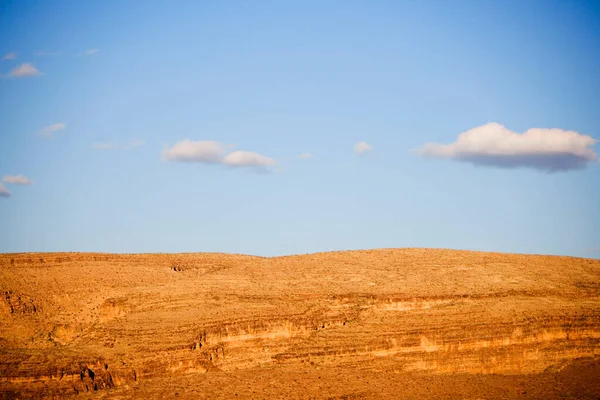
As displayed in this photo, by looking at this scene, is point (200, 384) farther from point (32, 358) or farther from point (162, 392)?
point (32, 358)

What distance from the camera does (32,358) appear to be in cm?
5344

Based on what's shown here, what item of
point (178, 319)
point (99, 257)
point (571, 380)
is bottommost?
point (571, 380)

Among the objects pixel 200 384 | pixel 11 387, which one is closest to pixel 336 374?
pixel 200 384

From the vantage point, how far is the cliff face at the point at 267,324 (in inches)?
2160

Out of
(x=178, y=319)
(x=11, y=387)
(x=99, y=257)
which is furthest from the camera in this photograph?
(x=99, y=257)

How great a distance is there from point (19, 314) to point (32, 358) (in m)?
7.70

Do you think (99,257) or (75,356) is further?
(99,257)

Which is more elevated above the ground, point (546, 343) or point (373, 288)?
point (373, 288)

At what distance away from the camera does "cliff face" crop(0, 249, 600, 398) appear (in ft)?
180

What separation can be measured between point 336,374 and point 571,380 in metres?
17.0

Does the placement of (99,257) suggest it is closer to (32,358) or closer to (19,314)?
(19,314)

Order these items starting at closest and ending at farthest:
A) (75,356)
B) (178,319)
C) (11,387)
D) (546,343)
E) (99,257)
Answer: (11,387), (75,356), (178,319), (546,343), (99,257)

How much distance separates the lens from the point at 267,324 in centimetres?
5909

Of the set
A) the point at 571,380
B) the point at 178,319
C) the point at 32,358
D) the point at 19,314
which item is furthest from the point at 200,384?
the point at 571,380
